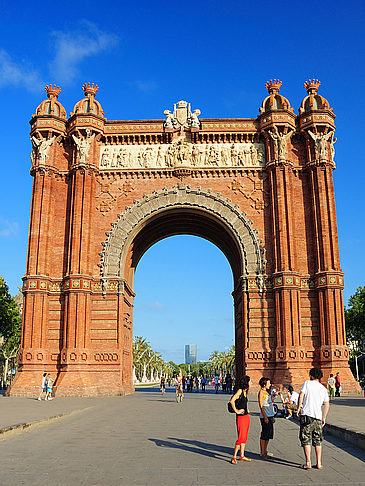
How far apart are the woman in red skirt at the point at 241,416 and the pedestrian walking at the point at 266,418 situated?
0.38 metres

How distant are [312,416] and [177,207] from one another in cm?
2225

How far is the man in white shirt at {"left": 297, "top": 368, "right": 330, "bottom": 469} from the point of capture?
305 inches

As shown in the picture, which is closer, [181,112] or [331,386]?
[331,386]

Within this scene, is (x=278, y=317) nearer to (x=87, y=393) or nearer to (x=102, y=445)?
(x=87, y=393)

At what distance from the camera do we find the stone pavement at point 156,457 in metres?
6.95

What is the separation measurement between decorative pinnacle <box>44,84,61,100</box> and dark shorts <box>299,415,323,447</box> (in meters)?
27.9

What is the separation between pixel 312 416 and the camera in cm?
788

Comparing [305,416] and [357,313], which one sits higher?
[357,313]

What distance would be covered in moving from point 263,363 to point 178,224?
36.3 feet

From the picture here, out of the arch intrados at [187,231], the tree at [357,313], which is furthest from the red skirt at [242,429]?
the tree at [357,313]

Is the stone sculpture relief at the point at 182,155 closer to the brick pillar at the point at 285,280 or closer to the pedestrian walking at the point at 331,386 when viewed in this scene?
the brick pillar at the point at 285,280

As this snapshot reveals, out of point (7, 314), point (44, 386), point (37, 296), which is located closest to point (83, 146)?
point (37, 296)

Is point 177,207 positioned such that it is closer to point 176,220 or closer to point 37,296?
point 176,220

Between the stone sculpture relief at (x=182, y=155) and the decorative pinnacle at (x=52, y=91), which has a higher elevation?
the decorative pinnacle at (x=52, y=91)
